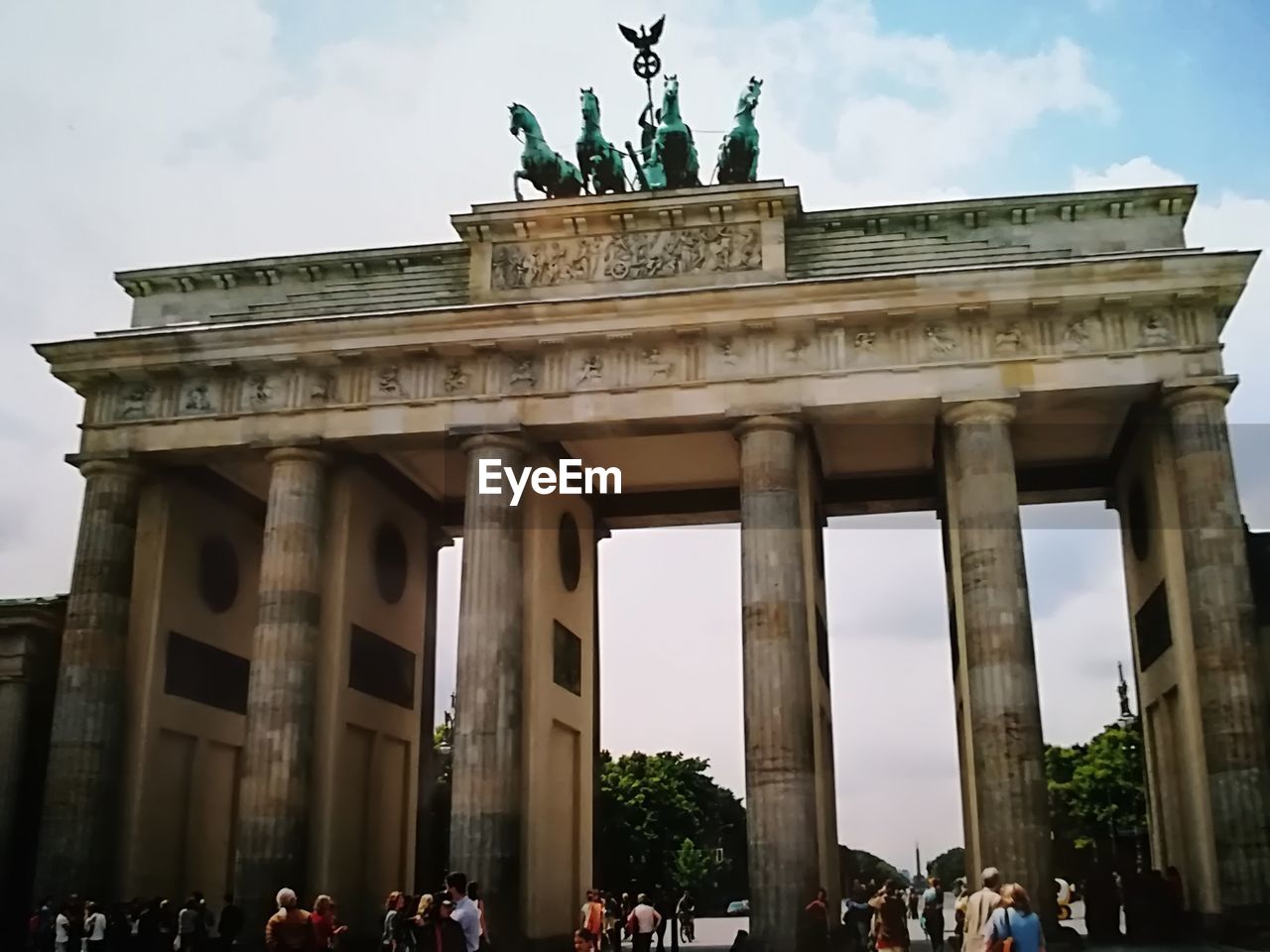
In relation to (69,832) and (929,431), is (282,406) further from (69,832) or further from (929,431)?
(929,431)

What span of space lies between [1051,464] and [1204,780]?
35.5ft

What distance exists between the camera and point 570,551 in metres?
35.0

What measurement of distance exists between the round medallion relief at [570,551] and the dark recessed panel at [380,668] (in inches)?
210

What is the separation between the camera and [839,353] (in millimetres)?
29094

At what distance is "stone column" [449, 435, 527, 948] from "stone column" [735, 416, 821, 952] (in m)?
5.33

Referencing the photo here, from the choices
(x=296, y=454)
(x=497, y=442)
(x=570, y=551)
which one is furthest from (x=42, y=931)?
(x=570, y=551)

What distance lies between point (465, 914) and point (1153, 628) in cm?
2172

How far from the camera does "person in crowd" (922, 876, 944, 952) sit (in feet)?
83.6

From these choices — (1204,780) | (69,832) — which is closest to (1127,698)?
(1204,780)

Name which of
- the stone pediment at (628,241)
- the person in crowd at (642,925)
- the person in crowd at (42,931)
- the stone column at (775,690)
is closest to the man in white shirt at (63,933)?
the person in crowd at (42,931)

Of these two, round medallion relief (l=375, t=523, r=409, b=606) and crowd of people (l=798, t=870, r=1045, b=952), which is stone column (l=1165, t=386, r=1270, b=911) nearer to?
crowd of people (l=798, t=870, r=1045, b=952)

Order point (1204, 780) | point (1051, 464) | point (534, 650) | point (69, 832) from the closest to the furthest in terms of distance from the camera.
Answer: point (1204, 780) < point (69, 832) < point (534, 650) < point (1051, 464)

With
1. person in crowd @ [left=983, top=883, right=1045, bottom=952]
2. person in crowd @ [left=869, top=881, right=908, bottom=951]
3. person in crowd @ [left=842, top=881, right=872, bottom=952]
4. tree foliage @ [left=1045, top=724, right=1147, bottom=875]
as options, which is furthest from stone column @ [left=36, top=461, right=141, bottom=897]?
tree foliage @ [left=1045, top=724, right=1147, bottom=875]

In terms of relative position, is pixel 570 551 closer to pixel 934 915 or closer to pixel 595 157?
pixel 595 157
